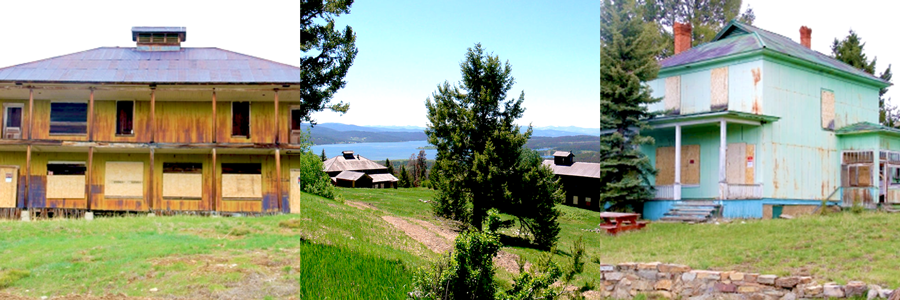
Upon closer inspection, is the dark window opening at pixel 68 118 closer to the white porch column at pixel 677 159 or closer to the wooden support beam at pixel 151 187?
the wooden support beam at pixel 151 187

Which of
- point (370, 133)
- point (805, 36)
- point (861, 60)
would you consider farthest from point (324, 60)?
point (861, 60)

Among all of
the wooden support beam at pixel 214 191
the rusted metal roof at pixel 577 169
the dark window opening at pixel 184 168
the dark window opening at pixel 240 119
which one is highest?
the dark window opening at pixel 240 119

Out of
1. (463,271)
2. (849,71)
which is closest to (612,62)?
(463,271)

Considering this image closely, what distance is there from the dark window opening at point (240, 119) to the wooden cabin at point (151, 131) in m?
0.01

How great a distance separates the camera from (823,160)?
1129 centimetres

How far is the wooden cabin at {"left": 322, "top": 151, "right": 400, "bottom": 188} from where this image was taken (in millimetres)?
3582

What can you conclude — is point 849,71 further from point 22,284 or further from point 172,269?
point 22,284

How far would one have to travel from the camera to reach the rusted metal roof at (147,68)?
8.27m

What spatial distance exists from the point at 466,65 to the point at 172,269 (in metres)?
5.73

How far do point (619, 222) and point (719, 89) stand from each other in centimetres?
343

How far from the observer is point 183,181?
8.84 m

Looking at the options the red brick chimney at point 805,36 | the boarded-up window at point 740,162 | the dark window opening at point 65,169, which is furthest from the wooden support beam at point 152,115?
the red brick chimney at point 805,36

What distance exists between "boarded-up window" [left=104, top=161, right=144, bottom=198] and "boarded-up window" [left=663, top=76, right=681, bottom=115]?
308 inches

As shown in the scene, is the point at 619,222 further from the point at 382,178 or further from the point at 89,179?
the point at 89,179
